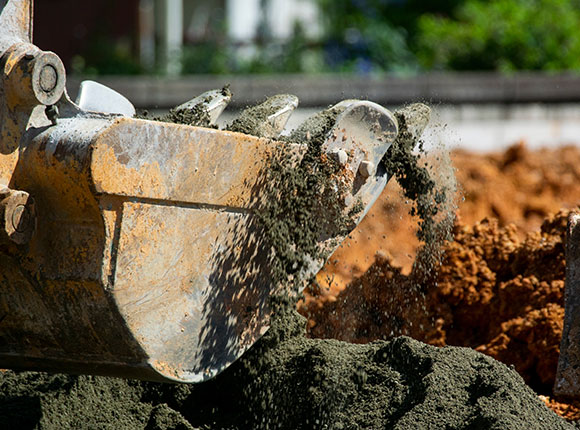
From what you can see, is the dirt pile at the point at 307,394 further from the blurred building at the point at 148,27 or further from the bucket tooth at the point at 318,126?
the blurred building at the point at 148,27

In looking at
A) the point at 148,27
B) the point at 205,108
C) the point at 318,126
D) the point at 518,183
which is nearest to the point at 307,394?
the point at 318,126

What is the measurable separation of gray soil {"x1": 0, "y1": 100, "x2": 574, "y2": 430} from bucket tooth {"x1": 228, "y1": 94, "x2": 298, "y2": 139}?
12 centimetres

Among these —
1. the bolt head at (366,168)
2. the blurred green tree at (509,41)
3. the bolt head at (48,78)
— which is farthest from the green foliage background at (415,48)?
the bolt head at (48,78)

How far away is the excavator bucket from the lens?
2623 millimetres

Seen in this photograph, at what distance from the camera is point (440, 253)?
410 centimetres

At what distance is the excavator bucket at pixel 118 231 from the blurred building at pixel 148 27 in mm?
7309

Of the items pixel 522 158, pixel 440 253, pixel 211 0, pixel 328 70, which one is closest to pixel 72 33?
pixel 211 0

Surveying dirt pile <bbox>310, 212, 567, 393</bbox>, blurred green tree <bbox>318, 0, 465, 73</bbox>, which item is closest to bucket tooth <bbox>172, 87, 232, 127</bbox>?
dirt pile <bbox>310, 212, 567, 393</bbox>

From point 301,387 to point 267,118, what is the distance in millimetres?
1017

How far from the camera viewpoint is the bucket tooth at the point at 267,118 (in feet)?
10.5

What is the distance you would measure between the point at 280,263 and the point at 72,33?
31.5ft

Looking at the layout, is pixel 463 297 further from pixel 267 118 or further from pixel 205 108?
pixel 205 108

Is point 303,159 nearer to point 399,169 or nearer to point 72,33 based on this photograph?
point 399,169

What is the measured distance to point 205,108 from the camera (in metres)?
3.31
